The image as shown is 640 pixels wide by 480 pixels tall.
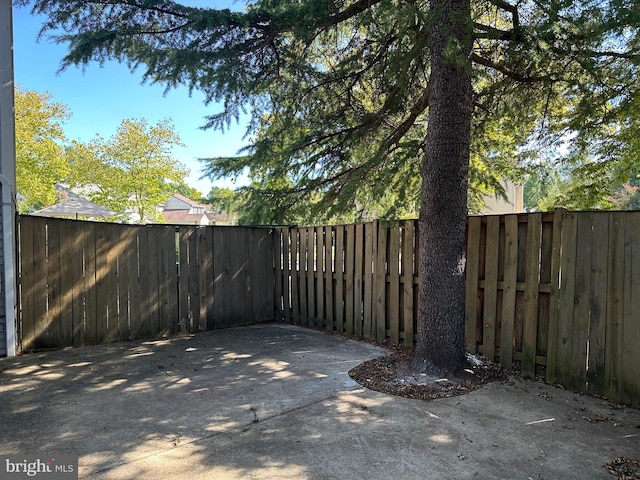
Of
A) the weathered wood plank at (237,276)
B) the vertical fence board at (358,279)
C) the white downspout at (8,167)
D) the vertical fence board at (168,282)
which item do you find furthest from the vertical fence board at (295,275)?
the white downspout at (8,167)

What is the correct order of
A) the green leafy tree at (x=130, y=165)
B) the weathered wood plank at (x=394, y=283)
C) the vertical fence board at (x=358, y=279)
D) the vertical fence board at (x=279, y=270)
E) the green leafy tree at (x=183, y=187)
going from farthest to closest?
the green leafy tree at (x=130, y=165)
the green leafy tree at (x=183, y=187)
the vertical fence board at (x=279, y=270)
the vertical fence board at (x=358, y=279)
the weathered wood plank at (x=394, y=283)

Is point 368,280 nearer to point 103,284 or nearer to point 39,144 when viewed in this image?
point 103,284

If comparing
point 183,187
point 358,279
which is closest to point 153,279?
point 358,279

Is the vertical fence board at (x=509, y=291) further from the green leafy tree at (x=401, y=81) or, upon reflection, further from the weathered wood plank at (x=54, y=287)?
the weathered wood plank at (x=54, y=287)

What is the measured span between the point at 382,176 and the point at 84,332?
178 inches

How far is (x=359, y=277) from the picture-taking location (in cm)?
564

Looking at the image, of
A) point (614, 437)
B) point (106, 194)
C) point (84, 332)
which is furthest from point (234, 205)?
point (106, 194)

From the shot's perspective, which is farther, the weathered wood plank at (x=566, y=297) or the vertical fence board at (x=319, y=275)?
the vertical fence board at (x=319, y=275)

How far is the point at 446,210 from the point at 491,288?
1.09 metres

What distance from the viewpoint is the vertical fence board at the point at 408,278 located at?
488 cm

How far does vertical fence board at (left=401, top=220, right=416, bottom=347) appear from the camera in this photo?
488 cm

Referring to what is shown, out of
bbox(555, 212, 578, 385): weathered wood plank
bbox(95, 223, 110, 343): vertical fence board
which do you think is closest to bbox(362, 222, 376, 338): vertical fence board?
bbox(555, 212, 578, 385): weathered wood plank

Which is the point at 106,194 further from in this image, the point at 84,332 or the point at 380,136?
the point at 380,136

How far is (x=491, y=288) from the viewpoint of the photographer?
4.16 metres
